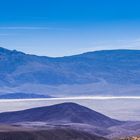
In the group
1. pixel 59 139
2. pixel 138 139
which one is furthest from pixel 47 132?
pixel 138 139

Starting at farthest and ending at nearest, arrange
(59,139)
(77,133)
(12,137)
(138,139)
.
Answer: (77,133), (59,139), (12,137), (138,139)

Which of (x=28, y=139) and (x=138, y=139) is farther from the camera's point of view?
(x=28, y=139)

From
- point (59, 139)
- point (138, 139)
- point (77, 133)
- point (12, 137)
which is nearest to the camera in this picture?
point (138, 139)

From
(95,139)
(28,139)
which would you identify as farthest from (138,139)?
(95,139)

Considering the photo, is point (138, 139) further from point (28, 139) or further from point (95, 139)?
point (95, 139)

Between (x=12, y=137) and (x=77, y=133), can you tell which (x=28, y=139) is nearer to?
(x=12, y=137)

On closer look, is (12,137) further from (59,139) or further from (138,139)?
(138,139)

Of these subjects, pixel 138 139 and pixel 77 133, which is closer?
pixel 138 139

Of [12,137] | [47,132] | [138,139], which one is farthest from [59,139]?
[138,139]

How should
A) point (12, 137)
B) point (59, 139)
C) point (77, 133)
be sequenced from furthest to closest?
1. point (77, 133)
2. point (59, 139)
3. point (12, 137)
